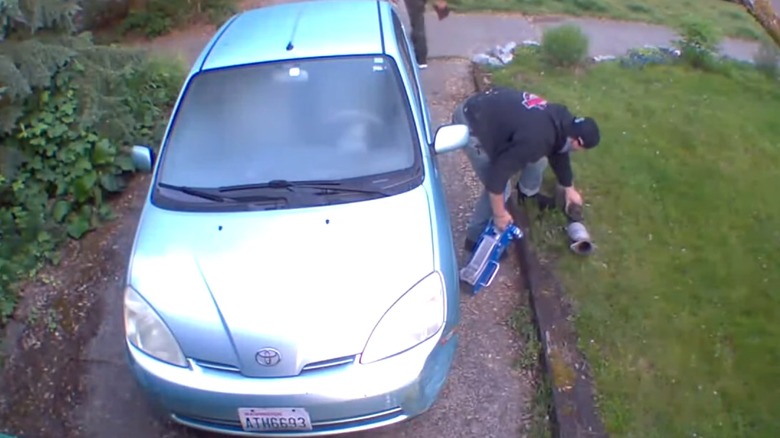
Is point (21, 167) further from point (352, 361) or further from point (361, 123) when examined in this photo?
point (352, 361)

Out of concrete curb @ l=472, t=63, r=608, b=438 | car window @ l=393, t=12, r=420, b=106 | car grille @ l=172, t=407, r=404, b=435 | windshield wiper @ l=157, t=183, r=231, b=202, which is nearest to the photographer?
car grille @ l=172, t=407, r=404, b=435

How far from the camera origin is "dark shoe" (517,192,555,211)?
5695 millimetres

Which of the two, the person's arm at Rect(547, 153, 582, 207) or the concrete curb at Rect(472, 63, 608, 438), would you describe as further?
the person's arm at Rect(547, 153, 582, 207)

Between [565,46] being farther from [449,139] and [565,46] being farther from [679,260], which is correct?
[449,139]

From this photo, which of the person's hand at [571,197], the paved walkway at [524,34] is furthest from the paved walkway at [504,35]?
the person's hand at [571,197]

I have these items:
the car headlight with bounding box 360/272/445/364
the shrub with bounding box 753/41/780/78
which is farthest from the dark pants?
the car headlight with bounding box 360/272/445/364

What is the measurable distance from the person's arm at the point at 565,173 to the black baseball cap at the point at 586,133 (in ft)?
1.01

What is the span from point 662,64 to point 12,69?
20.5ft

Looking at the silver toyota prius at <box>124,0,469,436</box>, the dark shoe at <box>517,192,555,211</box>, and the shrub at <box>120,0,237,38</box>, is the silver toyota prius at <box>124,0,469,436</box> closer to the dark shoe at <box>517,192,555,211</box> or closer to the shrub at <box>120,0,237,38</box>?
the dark shoe at <box>517,192,555,211</box>

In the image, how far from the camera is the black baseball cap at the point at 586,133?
479cm

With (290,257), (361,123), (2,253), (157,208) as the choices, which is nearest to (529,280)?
(361,123)

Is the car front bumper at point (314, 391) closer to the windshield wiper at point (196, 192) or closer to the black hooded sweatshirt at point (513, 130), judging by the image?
the windshield wiper at point (196, 192)

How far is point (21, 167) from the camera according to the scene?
603 centimetres

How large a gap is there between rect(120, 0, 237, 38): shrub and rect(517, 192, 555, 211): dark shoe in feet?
19.0
